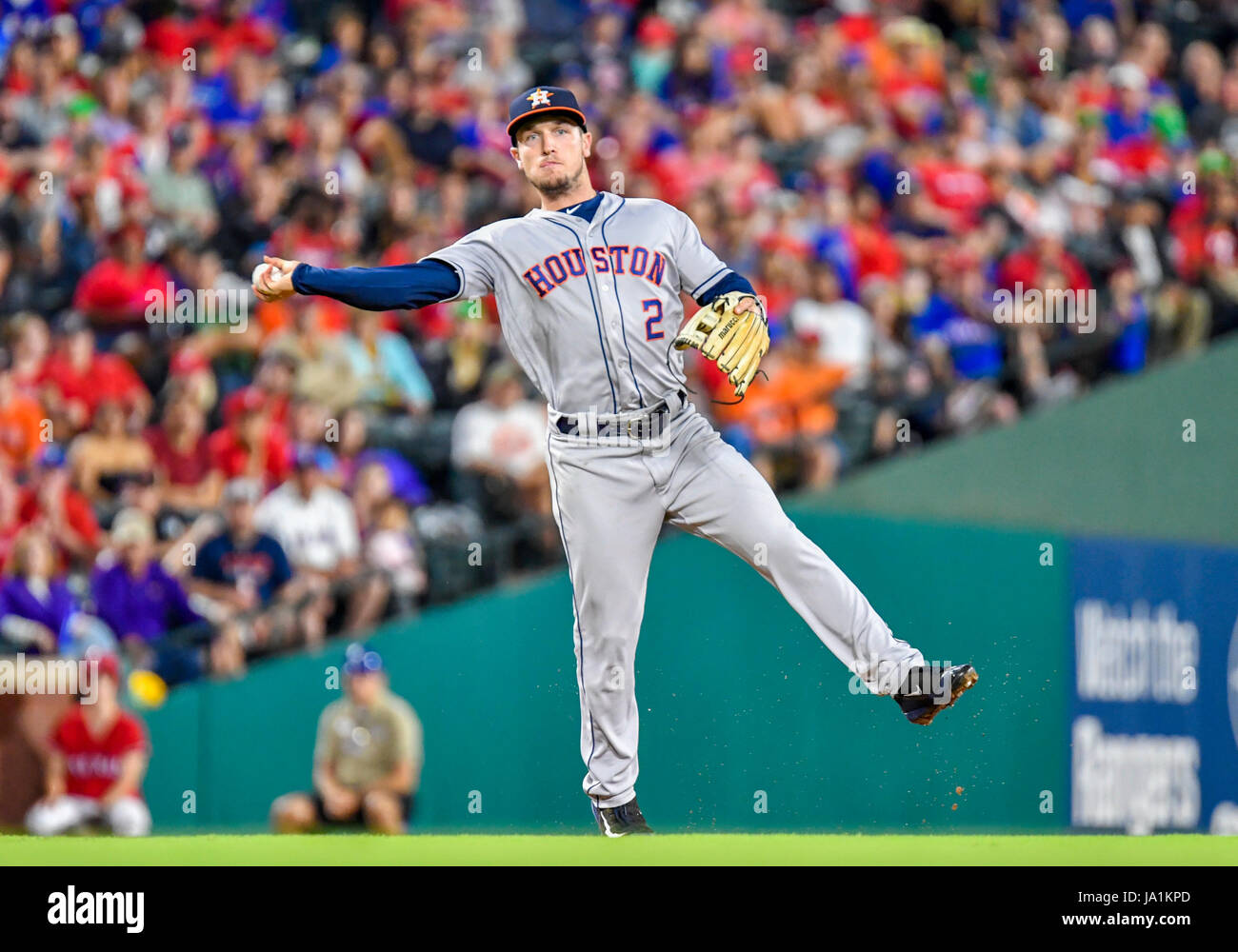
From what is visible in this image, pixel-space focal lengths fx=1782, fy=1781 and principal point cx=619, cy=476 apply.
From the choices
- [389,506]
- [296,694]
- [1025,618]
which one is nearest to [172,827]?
[296,694]

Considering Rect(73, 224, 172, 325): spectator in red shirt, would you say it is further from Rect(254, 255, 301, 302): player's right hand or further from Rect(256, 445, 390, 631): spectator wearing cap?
Rect(254, 255, 301, 302): player's right hand

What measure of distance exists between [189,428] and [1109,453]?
493 cm

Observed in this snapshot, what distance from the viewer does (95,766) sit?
8180 millimetres

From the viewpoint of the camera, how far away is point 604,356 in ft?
18.1

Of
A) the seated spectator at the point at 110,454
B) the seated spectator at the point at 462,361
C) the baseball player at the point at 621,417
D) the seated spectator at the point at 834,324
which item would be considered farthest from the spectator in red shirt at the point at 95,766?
the seated spectator at the point at 834,324

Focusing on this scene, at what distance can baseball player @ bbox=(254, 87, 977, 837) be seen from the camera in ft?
18.1

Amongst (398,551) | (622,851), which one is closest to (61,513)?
(398,551)

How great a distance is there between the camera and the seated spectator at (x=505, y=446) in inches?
363

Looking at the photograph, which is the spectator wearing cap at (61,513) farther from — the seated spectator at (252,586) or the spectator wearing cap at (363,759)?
the spectator wearing cap at (363,759)

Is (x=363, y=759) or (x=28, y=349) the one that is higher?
(x=28, y=349)

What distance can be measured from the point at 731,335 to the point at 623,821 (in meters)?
1.60

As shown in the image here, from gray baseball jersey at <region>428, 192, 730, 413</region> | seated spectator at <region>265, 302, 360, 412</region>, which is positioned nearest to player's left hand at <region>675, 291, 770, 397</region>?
gray baseball jersey at <region>428, 192, 730, 413</region>

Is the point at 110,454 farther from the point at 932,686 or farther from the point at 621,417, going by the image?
the point at 932,686
